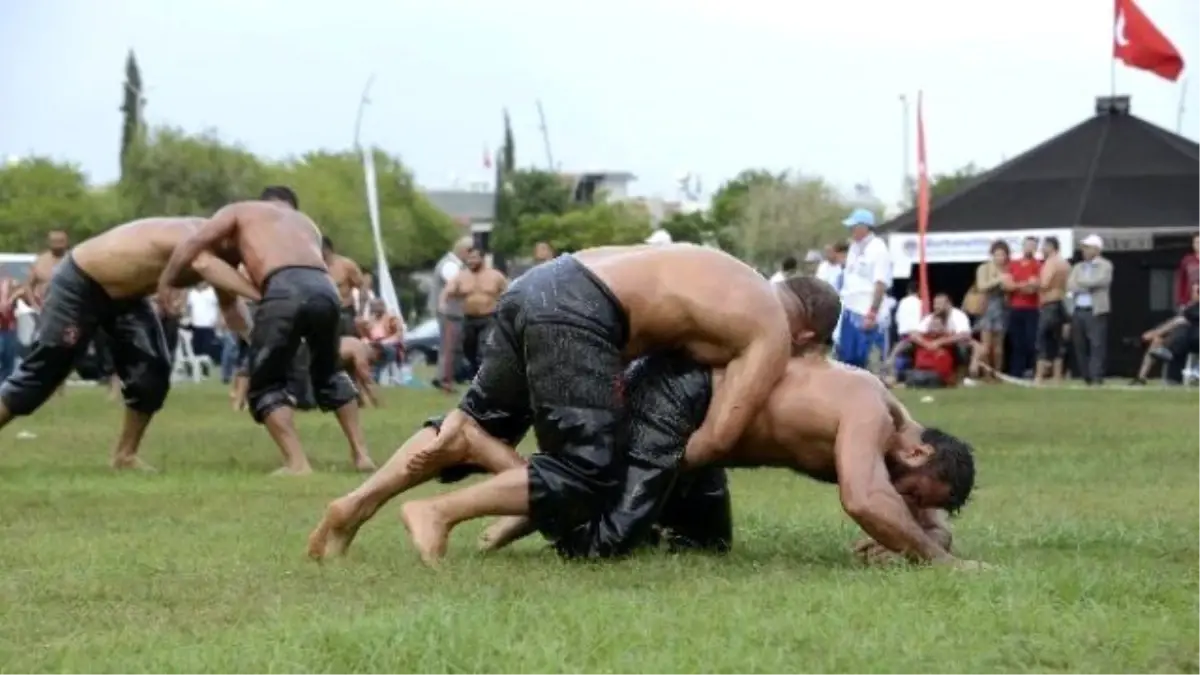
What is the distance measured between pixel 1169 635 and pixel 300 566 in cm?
295

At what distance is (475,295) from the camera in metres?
22.8

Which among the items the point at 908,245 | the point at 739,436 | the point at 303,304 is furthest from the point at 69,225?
the point at 739,436

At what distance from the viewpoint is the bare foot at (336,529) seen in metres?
7.40

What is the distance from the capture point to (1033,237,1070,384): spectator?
2439 cm

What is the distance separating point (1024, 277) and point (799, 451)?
1818 centimetres

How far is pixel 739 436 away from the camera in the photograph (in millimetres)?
7059

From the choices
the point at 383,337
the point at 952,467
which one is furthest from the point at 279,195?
the point at 383,337

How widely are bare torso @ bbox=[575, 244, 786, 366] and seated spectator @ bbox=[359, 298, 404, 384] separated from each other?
20.0 meters

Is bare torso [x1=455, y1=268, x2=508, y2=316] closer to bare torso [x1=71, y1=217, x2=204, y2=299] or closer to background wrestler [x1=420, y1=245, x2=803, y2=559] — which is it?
bare torso [x1=71, y1=217, x2=204, y2=299]

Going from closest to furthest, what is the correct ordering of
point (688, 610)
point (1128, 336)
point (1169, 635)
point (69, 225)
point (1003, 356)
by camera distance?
point (1169, 635)
point (688, 610)
point (1003, 356)
point (1128, 336)
point (69, 225)

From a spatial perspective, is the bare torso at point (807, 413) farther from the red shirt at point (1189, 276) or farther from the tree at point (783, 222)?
the tree at point (783, 222)

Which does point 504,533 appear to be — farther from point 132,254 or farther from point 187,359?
point 187,359

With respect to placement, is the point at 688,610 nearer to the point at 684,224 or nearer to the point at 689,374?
the point at 689,374

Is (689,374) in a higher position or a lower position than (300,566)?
higher
